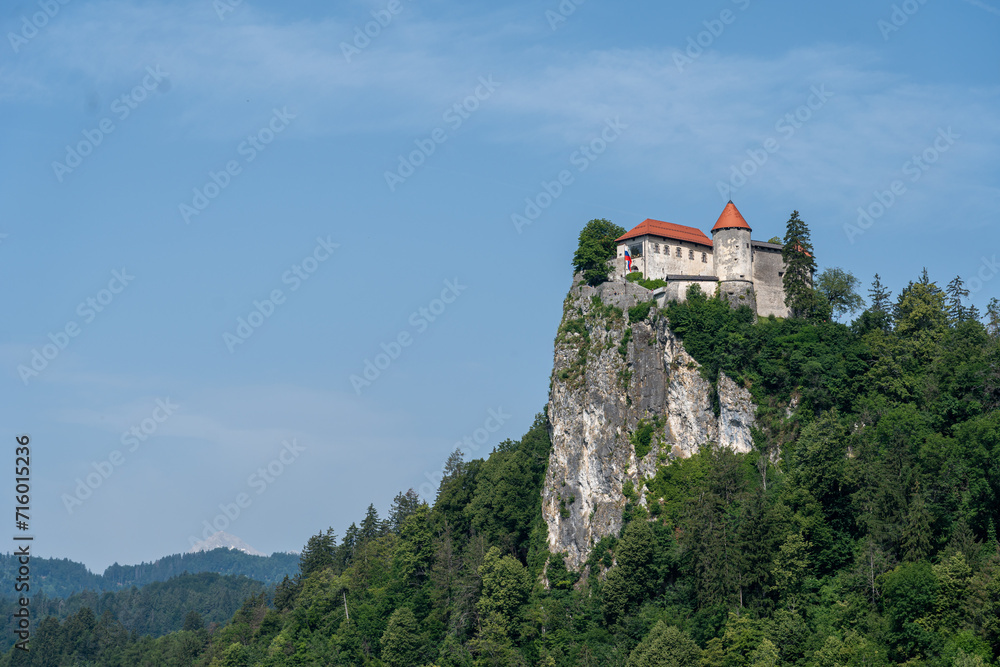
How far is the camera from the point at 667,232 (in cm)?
8962

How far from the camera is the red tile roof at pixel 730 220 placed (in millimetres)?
87750

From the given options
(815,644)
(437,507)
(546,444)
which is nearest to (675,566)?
(815,644)

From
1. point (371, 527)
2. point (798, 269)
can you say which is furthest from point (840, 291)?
point (371, 527)

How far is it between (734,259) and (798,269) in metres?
4.65

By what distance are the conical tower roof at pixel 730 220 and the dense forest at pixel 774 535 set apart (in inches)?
143

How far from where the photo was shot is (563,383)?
90750mm

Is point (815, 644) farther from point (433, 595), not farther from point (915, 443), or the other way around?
point (433, 595)

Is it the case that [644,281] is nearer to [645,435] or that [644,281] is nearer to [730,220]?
[730,220]

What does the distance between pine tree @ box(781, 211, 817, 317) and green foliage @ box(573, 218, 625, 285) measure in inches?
512

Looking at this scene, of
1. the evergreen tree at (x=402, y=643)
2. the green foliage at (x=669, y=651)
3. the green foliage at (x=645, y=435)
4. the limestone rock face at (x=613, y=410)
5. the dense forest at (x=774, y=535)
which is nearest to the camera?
the dense forest at (x=774, y=535)

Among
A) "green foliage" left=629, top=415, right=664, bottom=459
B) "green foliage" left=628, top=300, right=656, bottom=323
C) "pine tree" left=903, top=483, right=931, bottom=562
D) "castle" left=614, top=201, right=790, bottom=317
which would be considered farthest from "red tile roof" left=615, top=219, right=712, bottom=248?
"pine tree" left=903, top=483, right=931, bottom=562

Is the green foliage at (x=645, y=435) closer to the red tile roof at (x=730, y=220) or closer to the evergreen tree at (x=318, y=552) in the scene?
the red tile roof at (x=730, y=220)

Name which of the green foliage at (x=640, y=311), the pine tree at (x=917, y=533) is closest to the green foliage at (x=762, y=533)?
the pine tree at (x=917, y=533)

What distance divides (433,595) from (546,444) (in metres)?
15.3
